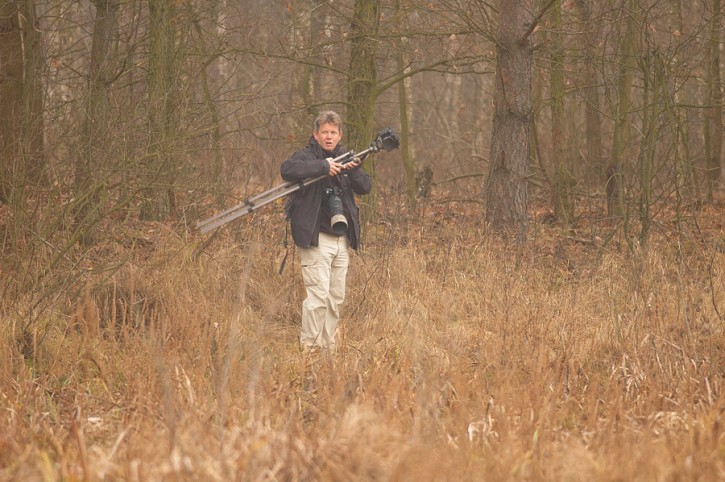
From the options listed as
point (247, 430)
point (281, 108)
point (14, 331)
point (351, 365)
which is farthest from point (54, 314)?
point (281, 108)

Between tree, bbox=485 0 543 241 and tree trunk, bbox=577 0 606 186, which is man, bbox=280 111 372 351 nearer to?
tree, bbox=485 0 543 241

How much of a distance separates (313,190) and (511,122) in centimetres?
420

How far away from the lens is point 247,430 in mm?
3756

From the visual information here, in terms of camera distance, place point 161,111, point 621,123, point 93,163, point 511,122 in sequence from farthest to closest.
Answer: point 621,123 → point 511,122 → point 161,111 → point 93,163

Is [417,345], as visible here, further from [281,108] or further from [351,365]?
[281,108]

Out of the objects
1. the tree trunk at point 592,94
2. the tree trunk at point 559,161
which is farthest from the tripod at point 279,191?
the tree trunk at point 559,161

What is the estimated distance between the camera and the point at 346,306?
700 centimetres

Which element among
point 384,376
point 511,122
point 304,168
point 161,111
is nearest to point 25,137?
point 161,111

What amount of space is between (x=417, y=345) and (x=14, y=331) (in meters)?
2.60

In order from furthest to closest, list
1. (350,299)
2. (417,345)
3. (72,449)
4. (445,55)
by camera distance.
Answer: (445,55)
(350,299)
(417,345)
(72,449)

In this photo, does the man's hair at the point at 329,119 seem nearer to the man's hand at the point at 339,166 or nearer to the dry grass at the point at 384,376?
the man's hand at the point at 339,166

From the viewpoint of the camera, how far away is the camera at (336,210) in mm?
5633

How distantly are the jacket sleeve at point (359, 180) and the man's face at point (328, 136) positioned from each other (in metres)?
0.22

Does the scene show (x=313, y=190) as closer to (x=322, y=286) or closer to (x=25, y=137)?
(x=322, y=286)
